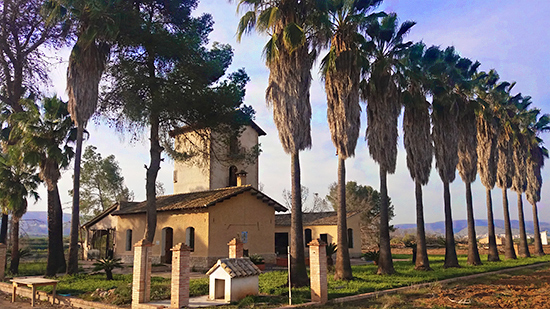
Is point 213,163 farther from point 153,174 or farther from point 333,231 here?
point 333,231

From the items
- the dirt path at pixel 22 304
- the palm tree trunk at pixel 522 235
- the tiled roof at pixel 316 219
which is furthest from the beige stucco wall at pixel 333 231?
the dirt path at pixel 22 304

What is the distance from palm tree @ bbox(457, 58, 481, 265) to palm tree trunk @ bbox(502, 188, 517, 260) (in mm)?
5445

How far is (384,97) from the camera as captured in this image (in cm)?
1866

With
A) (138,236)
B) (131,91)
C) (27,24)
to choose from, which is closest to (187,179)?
(138,236)

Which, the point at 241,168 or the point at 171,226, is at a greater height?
the point at 241,168

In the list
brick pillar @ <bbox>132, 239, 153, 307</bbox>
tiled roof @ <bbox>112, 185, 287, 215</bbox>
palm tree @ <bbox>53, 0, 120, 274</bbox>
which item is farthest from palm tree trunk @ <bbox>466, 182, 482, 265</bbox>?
palm tree @ <bbox>53, 0, 120, 274</bbox>

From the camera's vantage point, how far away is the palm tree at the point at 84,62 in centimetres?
1891

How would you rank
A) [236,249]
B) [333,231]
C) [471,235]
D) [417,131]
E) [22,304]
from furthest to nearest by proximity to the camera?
[333,231], [471,235], [417,131], [236,249], [22,304]

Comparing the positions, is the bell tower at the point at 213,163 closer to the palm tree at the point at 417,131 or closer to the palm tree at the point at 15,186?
the palm tree at the point at 15,186

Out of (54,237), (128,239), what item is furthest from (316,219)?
(54,237)

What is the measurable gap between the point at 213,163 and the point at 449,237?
1535 cm

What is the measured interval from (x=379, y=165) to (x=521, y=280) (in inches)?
289

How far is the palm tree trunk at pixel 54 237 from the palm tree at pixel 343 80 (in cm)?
1342

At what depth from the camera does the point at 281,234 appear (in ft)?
105
